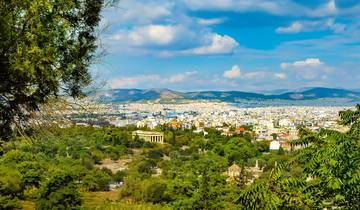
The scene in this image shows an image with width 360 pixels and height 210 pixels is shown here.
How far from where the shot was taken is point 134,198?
36781 millimetres

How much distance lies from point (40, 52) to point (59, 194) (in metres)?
23.0

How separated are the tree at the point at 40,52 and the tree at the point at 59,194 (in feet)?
67.3

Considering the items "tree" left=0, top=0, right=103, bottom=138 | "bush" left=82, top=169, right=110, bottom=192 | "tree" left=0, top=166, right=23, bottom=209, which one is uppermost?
"tree" left=0, top=0, right=103, bottom=138

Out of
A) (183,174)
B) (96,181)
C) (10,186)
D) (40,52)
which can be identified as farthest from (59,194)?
(40,52)

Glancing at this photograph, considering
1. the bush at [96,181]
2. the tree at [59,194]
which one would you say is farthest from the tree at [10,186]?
the bush at [96,181]

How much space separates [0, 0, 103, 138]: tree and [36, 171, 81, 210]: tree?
67.3ft

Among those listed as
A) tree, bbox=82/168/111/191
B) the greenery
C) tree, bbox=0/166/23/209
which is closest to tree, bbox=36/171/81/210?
the greenery

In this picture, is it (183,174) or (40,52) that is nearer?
(40,52)

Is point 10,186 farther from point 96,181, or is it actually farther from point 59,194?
point 96,181

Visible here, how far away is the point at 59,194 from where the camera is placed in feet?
89.7

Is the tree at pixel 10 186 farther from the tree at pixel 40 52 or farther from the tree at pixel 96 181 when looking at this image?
the tree at pixel 40 52

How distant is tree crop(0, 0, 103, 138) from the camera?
5715 mm

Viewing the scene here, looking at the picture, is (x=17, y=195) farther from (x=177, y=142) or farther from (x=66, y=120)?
(x=177, y=142)

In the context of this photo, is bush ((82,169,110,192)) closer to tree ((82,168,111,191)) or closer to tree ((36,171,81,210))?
tree ((82,168,111,191))
